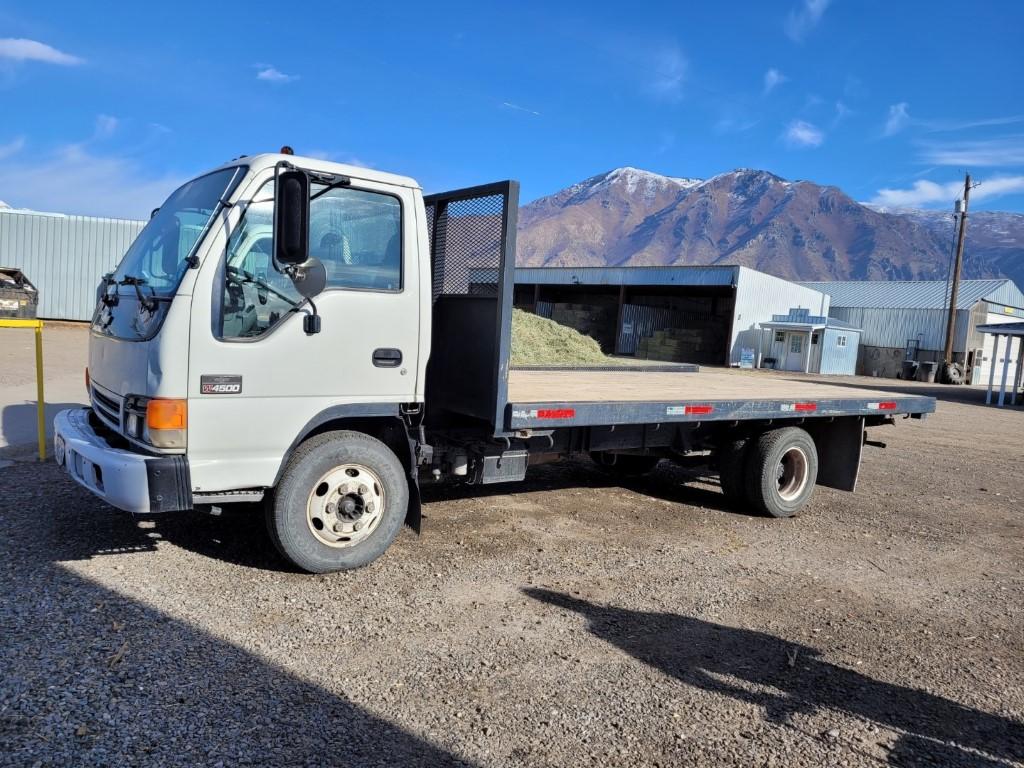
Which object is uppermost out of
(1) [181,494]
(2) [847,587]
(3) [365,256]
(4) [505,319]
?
(3) [365,256]

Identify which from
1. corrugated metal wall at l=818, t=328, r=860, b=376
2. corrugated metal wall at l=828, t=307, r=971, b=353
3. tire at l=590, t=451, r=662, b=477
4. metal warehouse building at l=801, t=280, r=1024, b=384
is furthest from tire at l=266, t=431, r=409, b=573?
corrugated metal wall at l=828, t=307, r=971, b=353

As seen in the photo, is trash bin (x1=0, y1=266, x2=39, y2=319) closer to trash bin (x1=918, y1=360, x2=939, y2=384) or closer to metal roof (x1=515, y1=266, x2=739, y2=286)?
metal roof (x1=515, y1=266, x2=739, y2=286)

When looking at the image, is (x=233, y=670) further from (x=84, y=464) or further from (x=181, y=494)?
(x=84, y=464)

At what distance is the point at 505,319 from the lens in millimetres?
4965

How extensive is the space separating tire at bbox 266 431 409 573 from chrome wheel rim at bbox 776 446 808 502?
4122 millimetres

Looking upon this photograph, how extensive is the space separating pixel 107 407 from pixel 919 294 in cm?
4997

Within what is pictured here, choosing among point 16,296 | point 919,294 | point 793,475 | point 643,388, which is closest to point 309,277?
point 643,388

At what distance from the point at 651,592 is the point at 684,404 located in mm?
1635

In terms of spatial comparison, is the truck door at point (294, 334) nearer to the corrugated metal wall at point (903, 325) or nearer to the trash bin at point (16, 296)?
the trash bin at point (16, 296)

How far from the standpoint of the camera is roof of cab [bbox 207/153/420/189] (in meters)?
4.43

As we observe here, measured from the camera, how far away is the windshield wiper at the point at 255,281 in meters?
4.23

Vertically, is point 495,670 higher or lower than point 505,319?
lower

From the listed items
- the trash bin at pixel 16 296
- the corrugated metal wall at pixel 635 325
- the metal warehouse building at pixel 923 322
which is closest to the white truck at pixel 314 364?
the trash bin at pixel 16 296

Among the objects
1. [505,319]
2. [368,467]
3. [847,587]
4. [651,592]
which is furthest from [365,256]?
[847,587]
